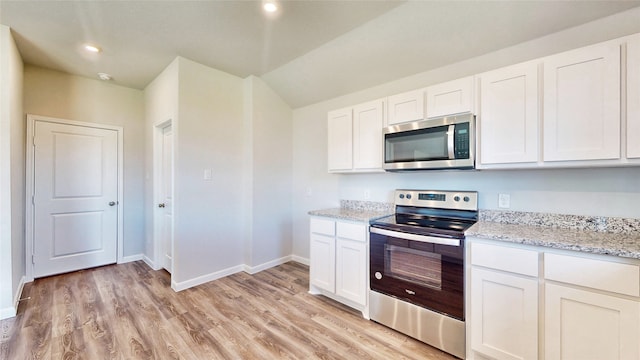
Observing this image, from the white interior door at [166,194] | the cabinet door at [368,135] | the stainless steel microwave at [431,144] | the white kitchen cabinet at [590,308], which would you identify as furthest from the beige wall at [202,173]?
the white kitchen cabinet at [590,308]

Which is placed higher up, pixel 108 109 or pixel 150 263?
pixel 108 109

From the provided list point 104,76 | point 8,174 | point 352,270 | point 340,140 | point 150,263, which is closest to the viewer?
point 8,174

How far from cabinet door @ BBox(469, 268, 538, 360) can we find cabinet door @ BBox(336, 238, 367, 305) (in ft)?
2.87

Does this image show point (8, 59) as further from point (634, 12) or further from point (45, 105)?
point (634, 12)

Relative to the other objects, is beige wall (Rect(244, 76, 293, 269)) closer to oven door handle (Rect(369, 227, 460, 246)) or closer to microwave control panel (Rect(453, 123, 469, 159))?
oven door handle (Rect(369, 227, 460, 246))

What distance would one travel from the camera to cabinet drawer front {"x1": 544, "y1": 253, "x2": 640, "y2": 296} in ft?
4.15

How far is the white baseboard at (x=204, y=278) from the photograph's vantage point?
288 cm

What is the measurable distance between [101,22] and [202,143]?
4.53 ft

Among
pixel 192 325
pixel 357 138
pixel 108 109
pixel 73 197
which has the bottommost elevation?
pixel 192 325

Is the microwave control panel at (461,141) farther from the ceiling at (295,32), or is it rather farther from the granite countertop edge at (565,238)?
the ceiling at (295,32)

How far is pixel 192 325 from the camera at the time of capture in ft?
7.26

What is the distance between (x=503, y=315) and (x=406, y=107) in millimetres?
1733

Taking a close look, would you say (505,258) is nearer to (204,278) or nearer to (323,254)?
(323,254)

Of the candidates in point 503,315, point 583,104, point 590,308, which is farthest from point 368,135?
point 590,308
